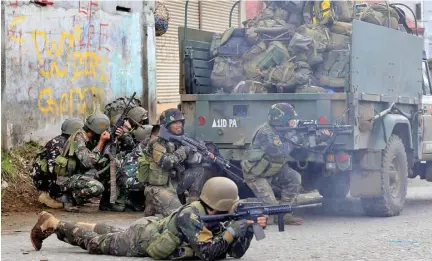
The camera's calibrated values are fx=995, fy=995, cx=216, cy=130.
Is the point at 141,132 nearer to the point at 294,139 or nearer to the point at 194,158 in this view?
the point at 194,158

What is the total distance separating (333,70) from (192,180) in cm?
203

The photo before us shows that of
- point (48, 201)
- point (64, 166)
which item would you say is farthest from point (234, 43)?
point (48, 201)

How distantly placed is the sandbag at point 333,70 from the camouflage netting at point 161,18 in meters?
5.38

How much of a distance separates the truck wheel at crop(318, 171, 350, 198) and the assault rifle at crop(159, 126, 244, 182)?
119cm

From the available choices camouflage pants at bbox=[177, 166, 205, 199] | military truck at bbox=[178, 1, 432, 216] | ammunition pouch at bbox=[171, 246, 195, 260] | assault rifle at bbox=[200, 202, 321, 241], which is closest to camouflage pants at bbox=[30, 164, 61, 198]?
military truck at bbox=[178, 1, 432, 216]

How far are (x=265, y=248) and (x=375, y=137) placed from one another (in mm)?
2840

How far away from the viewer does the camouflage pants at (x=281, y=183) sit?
10375 mm

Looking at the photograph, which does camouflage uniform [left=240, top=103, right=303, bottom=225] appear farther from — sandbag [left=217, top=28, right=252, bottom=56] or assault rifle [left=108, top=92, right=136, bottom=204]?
assault rifle [left=108, top=92, right=136, bottom=204]

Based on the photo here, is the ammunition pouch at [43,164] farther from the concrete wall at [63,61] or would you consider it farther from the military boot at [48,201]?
the concrete wall at [63,61]

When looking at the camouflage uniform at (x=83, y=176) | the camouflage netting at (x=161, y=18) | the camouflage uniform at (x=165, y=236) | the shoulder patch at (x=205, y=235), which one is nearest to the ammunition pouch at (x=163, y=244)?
the camouflage uniform at (x=165, y=236)

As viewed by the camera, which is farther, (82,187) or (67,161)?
(67,161)

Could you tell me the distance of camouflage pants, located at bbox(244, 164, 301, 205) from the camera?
A: 34.0 feet

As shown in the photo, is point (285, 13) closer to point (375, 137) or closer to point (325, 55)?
point (325, 55)

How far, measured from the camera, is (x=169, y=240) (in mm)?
7570
